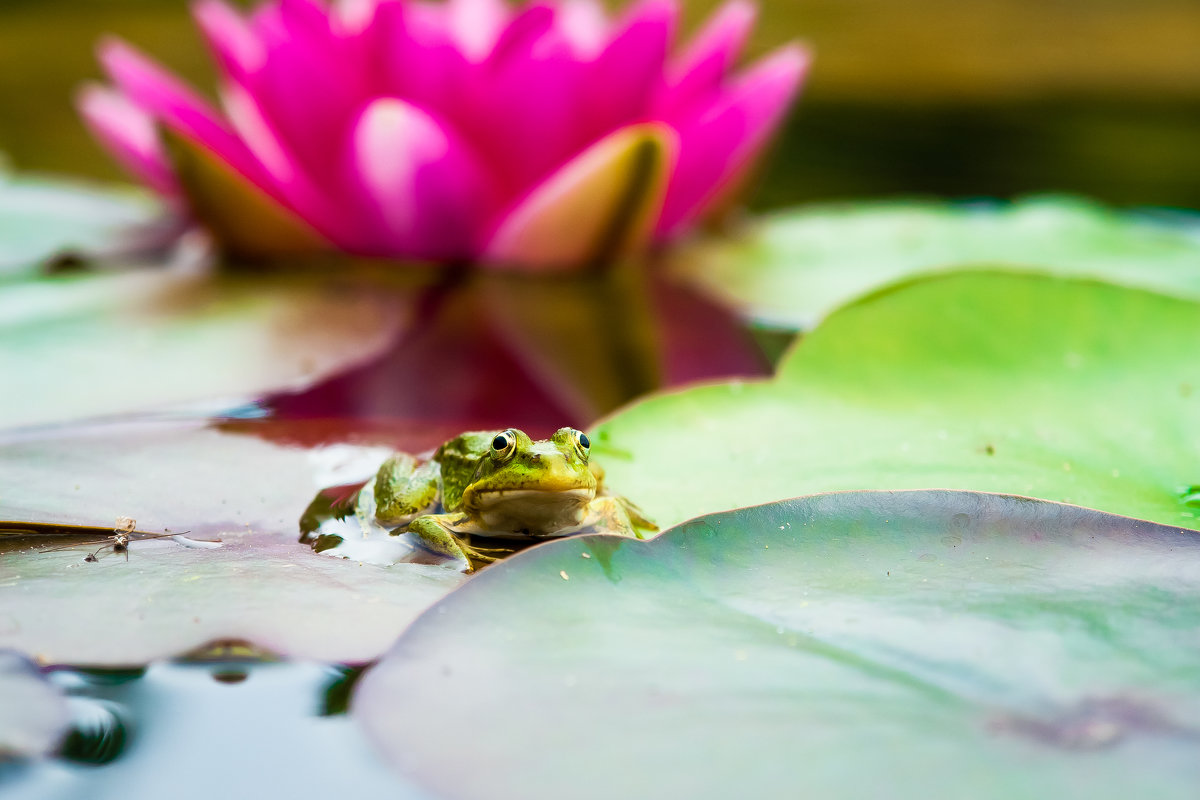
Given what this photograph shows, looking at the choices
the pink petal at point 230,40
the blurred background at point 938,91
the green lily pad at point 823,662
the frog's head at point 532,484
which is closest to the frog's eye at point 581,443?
the frog's head at point 532,484

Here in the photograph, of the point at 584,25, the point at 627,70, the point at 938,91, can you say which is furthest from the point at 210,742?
the point at 938,91

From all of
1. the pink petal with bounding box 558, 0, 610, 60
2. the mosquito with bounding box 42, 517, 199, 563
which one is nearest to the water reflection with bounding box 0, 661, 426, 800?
the mosquito with bounding box 42, 517, 199, 563

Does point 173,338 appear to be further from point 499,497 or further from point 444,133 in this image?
point 499,497

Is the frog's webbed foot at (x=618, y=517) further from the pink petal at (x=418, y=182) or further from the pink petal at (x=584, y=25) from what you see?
the pink petal at (x=584, y=25)

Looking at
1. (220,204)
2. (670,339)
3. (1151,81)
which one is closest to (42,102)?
(220,204)

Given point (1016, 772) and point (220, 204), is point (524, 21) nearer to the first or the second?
point (220, 204)
